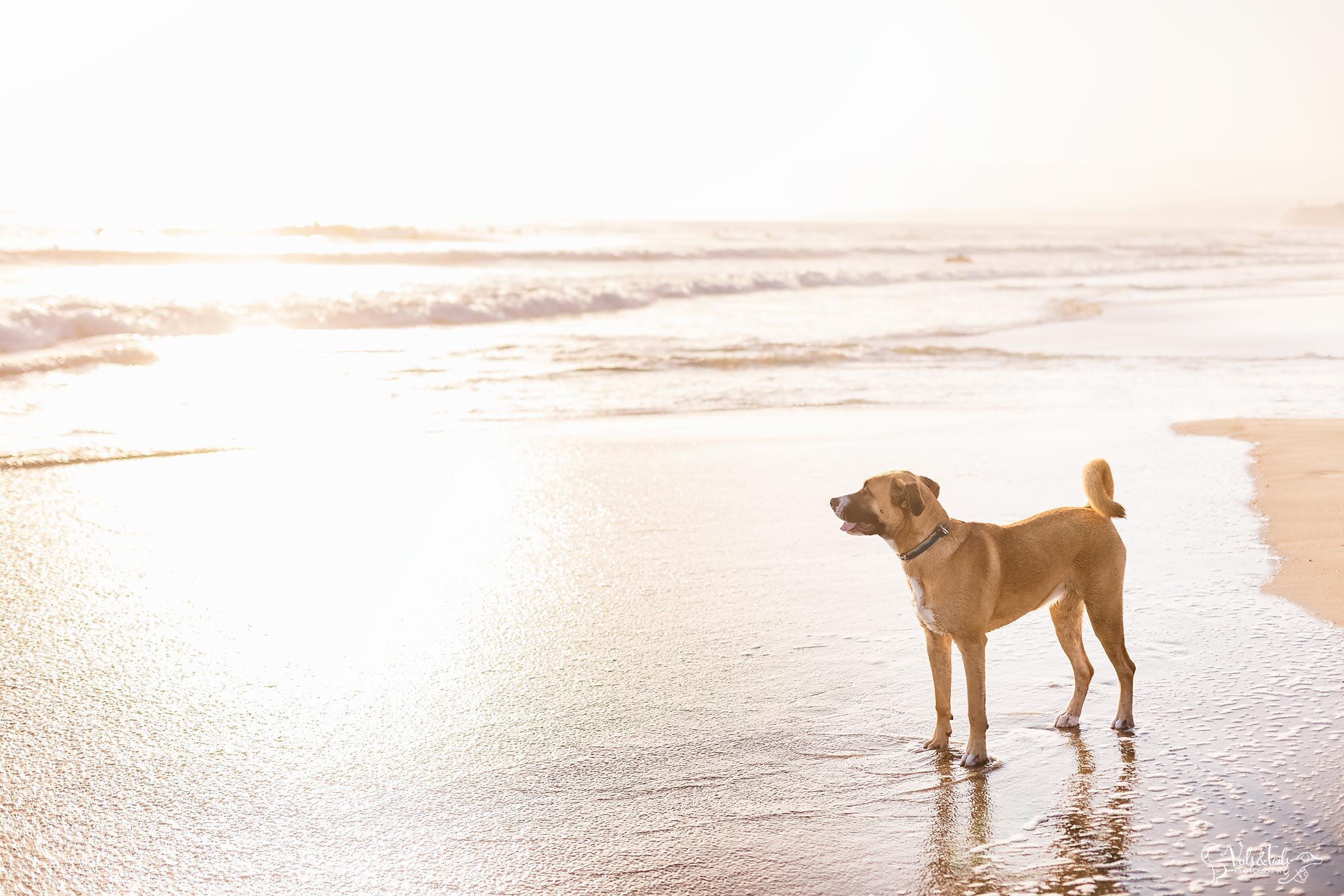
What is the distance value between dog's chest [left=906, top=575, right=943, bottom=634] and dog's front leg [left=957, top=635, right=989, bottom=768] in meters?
0.10

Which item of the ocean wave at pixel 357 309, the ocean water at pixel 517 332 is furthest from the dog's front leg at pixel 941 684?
the ocean wave at pixel 357 309

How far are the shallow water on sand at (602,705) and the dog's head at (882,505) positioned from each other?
763 mm

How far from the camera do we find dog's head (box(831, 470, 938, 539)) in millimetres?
3771

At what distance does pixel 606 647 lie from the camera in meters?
4.85

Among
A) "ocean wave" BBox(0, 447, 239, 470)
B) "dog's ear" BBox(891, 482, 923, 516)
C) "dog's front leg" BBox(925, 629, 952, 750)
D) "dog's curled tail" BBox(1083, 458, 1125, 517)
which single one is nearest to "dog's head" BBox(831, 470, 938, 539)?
"dog's ear" BBox(891, 482, 923, 516)

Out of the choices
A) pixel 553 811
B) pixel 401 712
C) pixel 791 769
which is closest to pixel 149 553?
Result: pixel 401 712

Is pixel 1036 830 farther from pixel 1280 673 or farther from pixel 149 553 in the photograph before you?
pixel 149 553

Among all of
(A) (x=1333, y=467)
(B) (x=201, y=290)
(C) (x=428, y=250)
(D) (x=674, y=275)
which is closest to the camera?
(A) (x=1333, y=467)

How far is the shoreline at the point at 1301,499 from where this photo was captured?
520 cm

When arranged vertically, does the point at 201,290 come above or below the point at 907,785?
above

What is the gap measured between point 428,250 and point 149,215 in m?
23.6

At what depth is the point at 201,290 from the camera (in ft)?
72.6

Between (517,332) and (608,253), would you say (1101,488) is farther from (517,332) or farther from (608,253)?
(608,253)

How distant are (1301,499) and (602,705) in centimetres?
482
